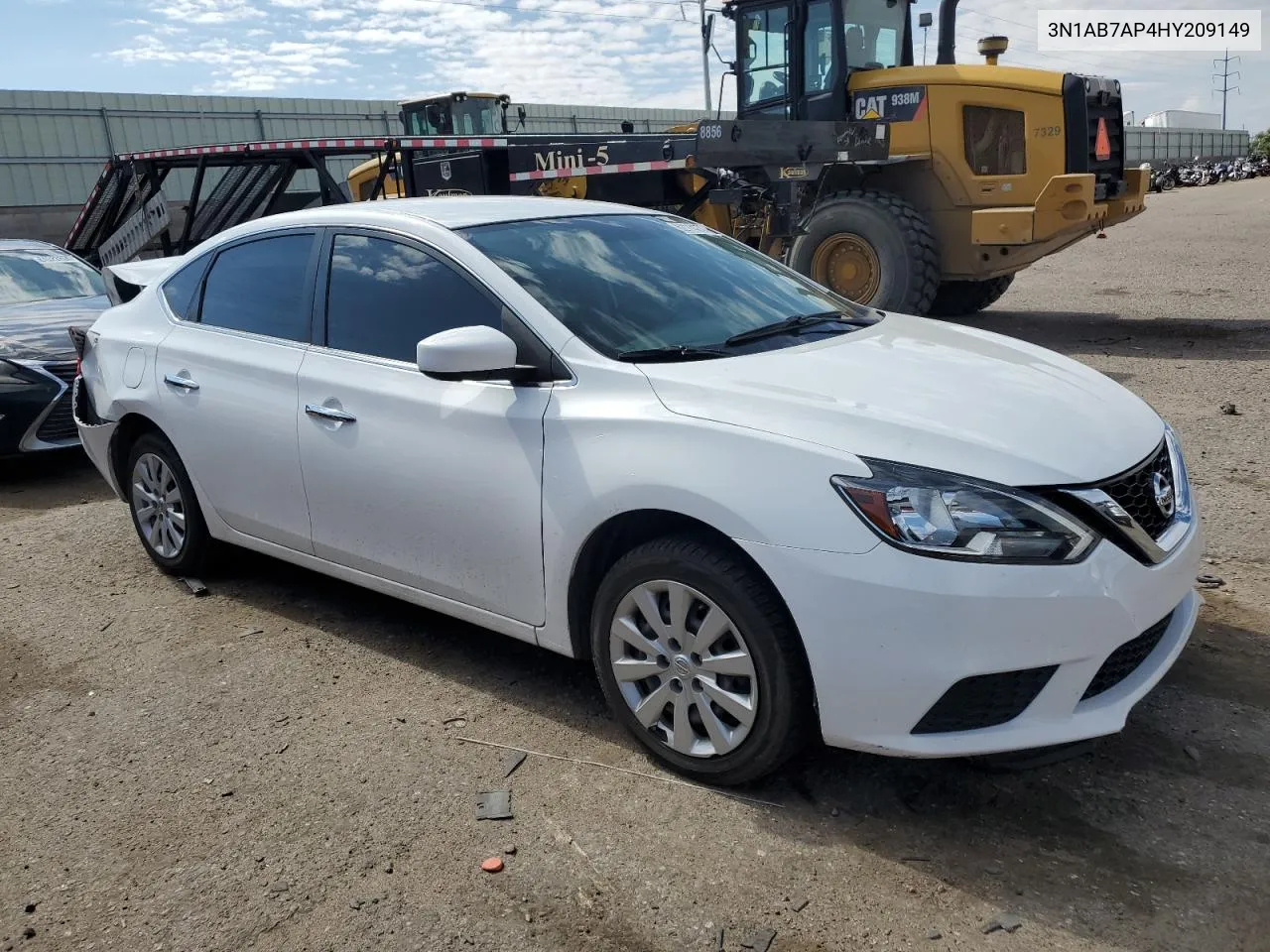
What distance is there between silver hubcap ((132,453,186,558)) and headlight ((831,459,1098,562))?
3.28 metres

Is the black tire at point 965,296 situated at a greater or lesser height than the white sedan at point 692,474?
lesser

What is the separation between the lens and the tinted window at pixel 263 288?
4.30m

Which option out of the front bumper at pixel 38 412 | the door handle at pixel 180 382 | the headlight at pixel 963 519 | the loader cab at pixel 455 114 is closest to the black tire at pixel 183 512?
the door handle at pixel 180 382

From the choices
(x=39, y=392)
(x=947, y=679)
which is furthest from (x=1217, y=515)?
(x=39, y=392)

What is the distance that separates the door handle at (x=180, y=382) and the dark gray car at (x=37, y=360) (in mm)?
2932

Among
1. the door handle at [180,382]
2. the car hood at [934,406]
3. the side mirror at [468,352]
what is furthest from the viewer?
the door handle at [180,382]

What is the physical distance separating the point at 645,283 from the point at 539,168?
8252mm

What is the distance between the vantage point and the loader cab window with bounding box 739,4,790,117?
1102cm

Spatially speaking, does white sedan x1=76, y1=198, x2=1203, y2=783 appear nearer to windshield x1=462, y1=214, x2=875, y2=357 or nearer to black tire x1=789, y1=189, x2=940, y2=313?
windshield x1=462, y1=214, x2=875, y2=357

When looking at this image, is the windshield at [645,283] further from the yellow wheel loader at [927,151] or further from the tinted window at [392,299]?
the yellow wheel loader at [927,151]

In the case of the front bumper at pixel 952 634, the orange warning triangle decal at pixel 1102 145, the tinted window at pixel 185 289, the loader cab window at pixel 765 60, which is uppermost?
the loader cab window at pixel 765 60

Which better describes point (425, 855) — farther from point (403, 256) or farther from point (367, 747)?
point (403, 256)

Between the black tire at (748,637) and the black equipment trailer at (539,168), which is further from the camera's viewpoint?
the black equipment trailer at (539,168)

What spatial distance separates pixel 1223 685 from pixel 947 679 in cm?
147
